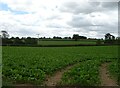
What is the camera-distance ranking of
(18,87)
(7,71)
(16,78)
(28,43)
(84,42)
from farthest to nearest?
(84,42), (28,43), (7,71), (16,78), (18,87)

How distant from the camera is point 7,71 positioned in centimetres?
1539

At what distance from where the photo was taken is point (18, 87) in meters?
11.9

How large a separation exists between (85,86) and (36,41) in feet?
231

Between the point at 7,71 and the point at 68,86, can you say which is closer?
the point at 68,86

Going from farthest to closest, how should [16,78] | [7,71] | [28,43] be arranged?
1. [28,43]
2. [7,71]
3. [16,78]

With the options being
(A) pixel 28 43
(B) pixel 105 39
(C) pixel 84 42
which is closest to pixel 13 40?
(A) pixel 28 43

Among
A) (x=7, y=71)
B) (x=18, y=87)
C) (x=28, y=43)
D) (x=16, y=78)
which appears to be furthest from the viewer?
(x=28, y=43)

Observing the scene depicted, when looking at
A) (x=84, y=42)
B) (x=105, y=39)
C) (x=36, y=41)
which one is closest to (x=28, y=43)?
(x=36, y=41)

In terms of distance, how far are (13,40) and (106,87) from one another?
2893 inches

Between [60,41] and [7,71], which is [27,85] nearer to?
[7,71]

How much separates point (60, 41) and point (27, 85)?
7166 cm

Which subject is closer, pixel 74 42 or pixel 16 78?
pixel 16 78

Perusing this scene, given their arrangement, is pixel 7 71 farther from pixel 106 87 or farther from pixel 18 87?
pixel 106 87

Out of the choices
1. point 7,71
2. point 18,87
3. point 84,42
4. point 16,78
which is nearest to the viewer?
point 18,87
